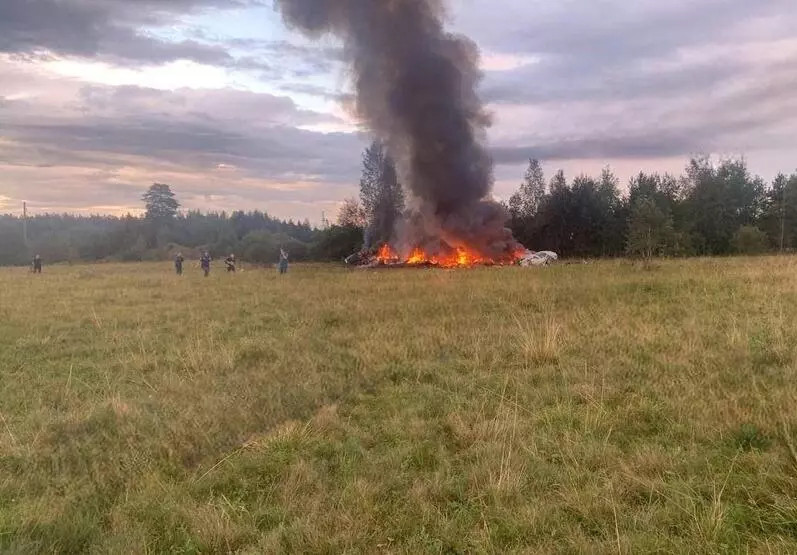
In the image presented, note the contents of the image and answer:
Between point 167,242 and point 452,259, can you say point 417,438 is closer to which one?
point 452,259

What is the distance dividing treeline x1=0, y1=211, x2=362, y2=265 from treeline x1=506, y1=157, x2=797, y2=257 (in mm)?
22130

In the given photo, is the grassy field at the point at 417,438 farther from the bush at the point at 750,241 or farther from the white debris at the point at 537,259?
the bush at the point at 750,241

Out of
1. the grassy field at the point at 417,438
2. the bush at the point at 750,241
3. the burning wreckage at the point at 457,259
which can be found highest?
the bush at the point at 750,241

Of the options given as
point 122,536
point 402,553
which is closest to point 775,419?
point 402,553

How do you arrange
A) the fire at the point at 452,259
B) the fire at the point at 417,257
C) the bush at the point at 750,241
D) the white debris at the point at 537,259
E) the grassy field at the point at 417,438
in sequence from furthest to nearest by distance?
1. the bush at the point at 750,241
2. the fire at the point at 417,257
3. the fire at the point at 452,259
4. the white debris at the point at 537,259
5. the grassy field at the point at 417,438

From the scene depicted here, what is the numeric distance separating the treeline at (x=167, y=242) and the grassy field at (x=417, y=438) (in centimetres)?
5494

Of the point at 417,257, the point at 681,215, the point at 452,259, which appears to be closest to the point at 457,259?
the point at 452,259

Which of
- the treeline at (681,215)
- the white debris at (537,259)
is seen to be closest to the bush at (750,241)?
the treeline at (681,215)

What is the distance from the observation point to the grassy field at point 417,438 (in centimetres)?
427

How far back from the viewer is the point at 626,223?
180ft

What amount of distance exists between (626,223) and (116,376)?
2084 inches

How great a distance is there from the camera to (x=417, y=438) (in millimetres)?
6105

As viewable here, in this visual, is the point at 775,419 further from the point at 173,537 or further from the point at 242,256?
the point at 242,256

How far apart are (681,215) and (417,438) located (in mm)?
61006
